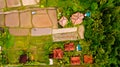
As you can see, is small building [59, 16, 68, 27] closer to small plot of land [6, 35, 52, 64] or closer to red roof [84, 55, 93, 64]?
small plot of land [6, 35, 52, 64]

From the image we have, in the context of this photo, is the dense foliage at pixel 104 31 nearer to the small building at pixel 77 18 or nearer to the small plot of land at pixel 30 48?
the small building at pixel 77 18

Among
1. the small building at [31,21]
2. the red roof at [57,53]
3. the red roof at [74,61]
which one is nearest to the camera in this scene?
the red roof at [57,53]

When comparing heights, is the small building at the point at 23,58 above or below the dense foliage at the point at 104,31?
below

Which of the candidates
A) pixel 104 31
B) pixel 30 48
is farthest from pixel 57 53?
pixel 104 31

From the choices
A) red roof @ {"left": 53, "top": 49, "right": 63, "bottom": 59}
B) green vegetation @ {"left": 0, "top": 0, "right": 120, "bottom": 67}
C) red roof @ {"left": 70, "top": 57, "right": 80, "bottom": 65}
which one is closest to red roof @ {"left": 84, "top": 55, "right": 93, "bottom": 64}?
green vegetation @ {"left": 0, "top": 0, "right": 120, "bottom": 67}

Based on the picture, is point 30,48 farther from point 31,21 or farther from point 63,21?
point 63,21

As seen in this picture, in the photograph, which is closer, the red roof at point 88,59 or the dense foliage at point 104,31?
the dense foliage at point 104,31

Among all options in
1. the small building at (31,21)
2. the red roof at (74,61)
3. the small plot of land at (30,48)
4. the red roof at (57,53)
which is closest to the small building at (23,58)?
the small plot of land at (30,48)

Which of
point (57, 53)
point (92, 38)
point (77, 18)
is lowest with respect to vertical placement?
point (57, 53)

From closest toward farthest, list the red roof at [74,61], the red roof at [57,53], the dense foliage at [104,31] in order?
1. the dense foliage at [104,31]
2. the red roof at [57,53]
3. the red roof at [74,61]
